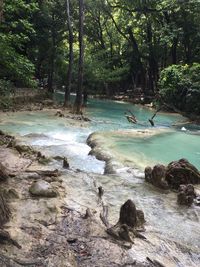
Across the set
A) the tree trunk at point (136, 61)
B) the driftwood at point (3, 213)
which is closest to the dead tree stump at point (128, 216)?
the driftwood at point (3, 213)

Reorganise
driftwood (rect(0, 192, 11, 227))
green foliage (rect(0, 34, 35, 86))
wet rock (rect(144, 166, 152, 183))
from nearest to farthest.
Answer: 1. driftwood (rect(0, 192, 11, 227))
2. wet rock (rect(144, 166, 152, 183))
3. green foliage (rect(0, 34, 35, 86))

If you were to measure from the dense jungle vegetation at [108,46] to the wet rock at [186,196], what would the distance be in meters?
8.72

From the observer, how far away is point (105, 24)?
43125mm

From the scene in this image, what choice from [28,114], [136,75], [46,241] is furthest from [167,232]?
[136,75]

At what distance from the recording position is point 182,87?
83.4 feet

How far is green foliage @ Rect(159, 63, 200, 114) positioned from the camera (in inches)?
953

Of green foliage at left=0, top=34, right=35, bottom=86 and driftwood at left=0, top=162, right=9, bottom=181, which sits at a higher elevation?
green foliage at left=0, top=34, right=35, bottom=86

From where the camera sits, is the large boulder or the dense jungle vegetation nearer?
the large boulder

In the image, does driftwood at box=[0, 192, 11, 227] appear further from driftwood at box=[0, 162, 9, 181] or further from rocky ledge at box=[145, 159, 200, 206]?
rocky ledge at box=[145, 159, 200, 206]

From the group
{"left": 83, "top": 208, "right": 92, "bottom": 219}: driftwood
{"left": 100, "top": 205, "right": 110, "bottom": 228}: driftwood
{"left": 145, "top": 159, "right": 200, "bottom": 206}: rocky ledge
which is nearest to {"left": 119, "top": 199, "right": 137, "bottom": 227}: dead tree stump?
{"left": 100, "top": 205, "right": 110, "bottom": 228}: driftwood

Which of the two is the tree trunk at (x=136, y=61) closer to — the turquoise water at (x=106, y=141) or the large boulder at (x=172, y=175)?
the turquoise water at (x=106, y=141)

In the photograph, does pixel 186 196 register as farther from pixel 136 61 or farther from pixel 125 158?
pixel 136 61

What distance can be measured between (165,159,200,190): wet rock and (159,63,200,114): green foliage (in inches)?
617

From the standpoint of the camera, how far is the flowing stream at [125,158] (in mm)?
6484
